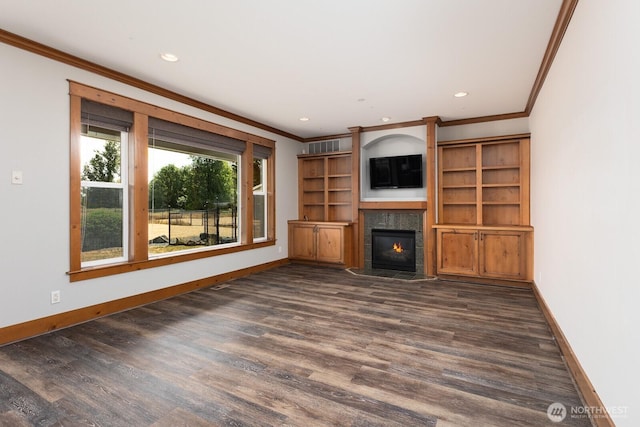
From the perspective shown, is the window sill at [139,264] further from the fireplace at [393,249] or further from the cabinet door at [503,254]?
the cabinet door at [503,254]

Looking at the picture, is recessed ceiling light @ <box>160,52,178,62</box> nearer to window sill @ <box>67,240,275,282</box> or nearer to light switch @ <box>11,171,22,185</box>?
light switch @ <box>11,171,22,185</box>

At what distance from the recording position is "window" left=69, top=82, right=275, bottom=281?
11.0 ft

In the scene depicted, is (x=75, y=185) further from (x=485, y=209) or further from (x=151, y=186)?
(x=485, y=209)

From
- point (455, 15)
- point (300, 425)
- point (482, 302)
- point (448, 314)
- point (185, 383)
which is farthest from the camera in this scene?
point (482, 302)

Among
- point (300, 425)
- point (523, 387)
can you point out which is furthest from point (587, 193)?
point (300, 425)

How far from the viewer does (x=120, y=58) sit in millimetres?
3154

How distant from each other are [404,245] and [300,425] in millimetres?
4342

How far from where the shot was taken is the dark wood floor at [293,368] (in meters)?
1.81

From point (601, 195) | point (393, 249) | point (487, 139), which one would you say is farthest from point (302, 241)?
point (601, 195)

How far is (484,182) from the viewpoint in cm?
530

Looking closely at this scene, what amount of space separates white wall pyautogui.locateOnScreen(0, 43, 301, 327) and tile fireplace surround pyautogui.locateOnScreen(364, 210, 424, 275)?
13.4 ft

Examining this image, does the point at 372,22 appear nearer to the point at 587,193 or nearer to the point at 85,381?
the point at 587,193

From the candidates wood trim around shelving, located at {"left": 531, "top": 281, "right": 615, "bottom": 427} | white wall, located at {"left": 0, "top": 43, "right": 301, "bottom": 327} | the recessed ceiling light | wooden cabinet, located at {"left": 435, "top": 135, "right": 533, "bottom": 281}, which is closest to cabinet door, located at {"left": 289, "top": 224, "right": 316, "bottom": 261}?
wooden cabinet, located at {"left": 435, "top": 135, "right": 533, "bottom": 281}

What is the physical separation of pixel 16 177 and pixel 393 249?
5.10 m
